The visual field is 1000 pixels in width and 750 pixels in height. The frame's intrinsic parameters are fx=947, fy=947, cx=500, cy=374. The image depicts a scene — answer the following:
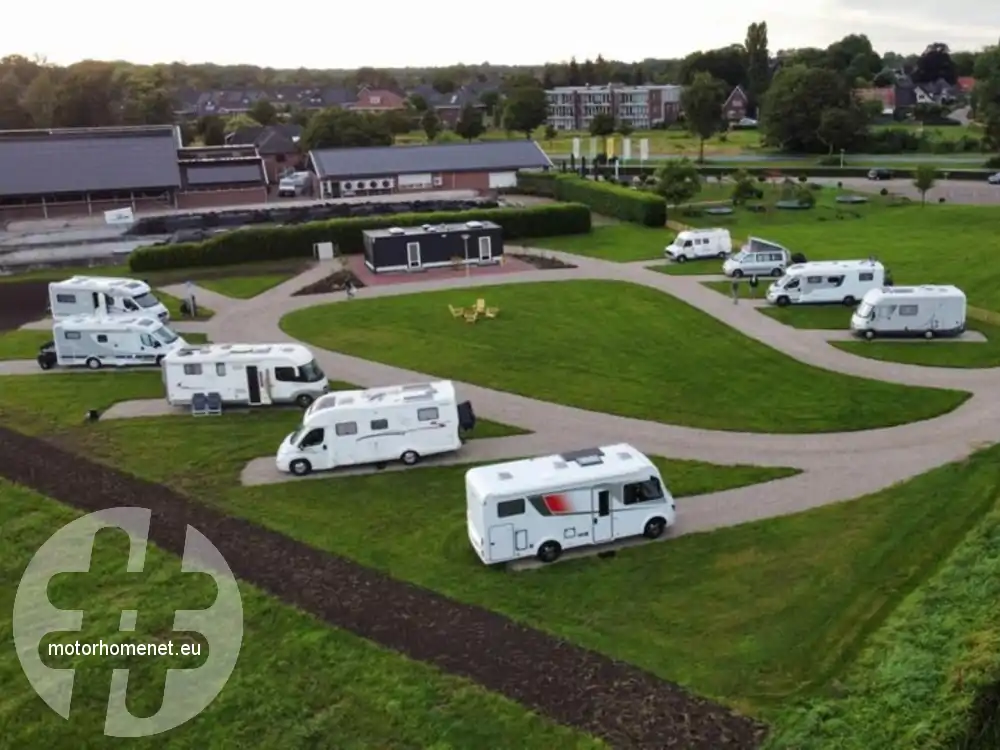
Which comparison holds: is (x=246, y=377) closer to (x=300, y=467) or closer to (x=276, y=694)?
(x=300, y=467)

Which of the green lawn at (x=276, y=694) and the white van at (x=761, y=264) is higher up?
the white van at (x=761, y=264)

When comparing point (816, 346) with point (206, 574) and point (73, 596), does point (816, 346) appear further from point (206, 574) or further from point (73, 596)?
point (73, 596)

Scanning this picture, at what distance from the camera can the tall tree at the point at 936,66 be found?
155m

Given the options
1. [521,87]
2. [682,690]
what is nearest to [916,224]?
[682,690]

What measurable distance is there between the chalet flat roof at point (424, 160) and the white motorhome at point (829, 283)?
41.7 meters

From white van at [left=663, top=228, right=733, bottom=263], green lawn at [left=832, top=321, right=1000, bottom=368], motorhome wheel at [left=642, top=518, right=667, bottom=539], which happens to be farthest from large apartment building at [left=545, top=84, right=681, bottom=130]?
motorhome wheel at [left=642, top=518, right=667, bottom=539]

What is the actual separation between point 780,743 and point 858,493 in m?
8.69

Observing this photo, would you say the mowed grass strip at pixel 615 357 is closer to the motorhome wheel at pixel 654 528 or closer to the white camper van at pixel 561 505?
the motorhome wheel at pixel 654 528

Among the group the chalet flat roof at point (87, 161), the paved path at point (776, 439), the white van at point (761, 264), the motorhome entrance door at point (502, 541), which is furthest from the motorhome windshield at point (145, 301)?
the chalet flat roof at point (87, 161)

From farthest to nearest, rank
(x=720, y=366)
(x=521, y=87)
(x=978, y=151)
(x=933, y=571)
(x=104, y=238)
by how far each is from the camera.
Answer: (x=521, y=87)
(x=978, y=151)
(x=104, y=238)
(x=720, y=366)
(x=933, y=571)

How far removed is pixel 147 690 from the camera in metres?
13.9

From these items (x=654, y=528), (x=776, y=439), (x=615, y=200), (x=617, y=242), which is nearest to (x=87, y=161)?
(x=615, y=200)

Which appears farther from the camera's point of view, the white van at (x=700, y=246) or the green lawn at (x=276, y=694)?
the white van at (x=700, y=246)

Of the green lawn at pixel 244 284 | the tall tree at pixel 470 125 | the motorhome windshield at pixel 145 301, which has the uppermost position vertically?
the tall tree at pixel 470 125
